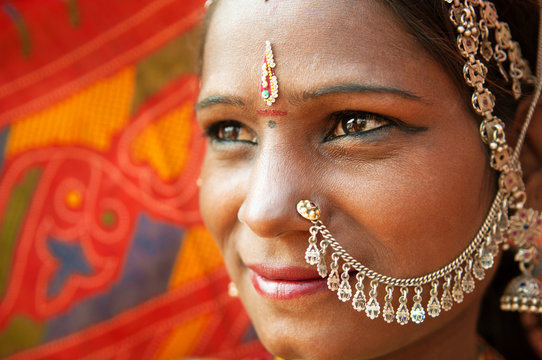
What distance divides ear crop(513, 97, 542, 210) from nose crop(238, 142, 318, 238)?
57 centimetres

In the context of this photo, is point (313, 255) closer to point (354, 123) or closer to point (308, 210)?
point (308, 210)

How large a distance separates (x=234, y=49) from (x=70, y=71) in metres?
1.25

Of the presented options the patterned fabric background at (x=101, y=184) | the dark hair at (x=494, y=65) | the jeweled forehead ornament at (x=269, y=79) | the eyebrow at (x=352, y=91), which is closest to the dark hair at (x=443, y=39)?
the dark hair at (x=494, y=65)

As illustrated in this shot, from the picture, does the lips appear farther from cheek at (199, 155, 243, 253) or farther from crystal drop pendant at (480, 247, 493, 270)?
crystal drop pendant at (480, 247, 493, 270)

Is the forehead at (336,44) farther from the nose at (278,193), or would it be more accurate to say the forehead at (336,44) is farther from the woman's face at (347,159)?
the nose at (278,193)

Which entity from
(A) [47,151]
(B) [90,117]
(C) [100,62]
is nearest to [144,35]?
(C) [100,62]

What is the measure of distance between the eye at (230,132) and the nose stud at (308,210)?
0.30 meters

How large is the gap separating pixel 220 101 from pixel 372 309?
0.57 meters

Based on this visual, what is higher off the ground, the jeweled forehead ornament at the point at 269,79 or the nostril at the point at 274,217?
the jeweled forehead ornament at the point at 269,79

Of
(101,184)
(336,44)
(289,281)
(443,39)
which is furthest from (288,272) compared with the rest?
(101,184)

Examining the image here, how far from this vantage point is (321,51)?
1.18m

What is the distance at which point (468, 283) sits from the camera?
1278 mm

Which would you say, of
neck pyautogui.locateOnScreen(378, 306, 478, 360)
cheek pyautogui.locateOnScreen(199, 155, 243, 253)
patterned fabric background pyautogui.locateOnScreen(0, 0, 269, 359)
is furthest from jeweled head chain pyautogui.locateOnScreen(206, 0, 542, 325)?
patterned fabric background pyautogui.locateOnScreen(0, 0, 269, 359)

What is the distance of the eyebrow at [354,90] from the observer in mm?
1169
